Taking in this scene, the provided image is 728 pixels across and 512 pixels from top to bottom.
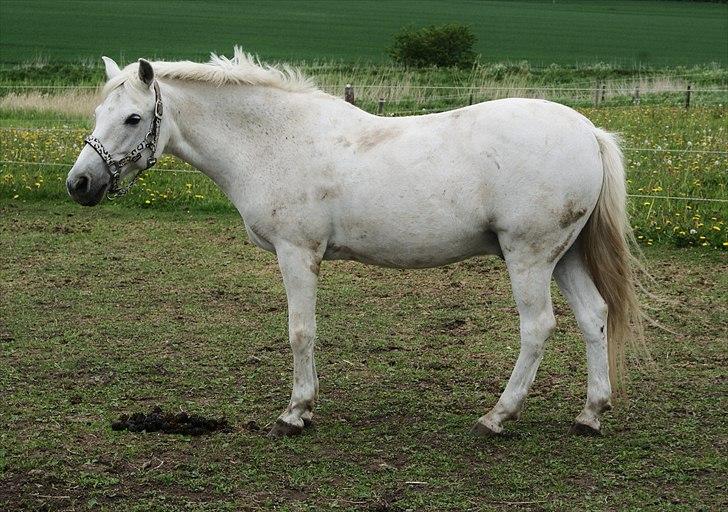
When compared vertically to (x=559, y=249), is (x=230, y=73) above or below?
above

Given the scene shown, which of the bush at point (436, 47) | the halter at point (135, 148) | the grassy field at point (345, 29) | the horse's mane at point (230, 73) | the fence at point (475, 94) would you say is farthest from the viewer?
the grassy field at point (345, 29)

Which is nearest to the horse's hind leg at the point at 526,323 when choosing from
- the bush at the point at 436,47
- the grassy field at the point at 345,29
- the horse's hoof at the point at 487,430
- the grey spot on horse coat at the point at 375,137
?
the horse's hoof at the point at 487,430

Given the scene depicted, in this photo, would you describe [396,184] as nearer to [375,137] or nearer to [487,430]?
[375,137]

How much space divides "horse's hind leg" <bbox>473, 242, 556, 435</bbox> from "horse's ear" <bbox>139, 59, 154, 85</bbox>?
1.90 meters

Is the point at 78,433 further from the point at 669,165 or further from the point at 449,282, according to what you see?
the point at 669,165

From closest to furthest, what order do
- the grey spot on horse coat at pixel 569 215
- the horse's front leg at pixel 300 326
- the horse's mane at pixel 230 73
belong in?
the grey spot on horse coat at pixel 569 215 < the horse's front leg at pixel 300 326 < the horse's mane at pixel 230 73

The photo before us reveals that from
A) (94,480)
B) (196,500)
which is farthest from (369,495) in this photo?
(94,480)

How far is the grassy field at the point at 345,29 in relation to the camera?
35.9 m

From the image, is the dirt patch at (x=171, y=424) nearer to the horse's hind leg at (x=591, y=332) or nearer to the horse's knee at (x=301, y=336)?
the horse's knee at (x=301, y=336)

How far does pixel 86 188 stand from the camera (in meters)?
4.84

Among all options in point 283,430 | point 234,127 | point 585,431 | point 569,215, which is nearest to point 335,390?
point 283,430

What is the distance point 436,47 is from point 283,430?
21904 mm

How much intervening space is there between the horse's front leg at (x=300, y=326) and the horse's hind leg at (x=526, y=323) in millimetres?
879

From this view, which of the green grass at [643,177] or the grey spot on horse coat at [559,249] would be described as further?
the green grass at [643,177]
